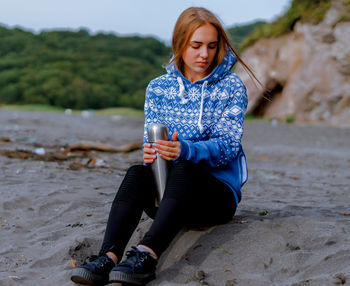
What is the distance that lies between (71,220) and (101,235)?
488 mm

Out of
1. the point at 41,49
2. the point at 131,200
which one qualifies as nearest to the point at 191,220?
the point at 131,200

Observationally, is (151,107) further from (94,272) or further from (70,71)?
(70,71)

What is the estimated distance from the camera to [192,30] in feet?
8.40

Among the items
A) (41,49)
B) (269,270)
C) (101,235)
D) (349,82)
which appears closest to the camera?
(269,270)

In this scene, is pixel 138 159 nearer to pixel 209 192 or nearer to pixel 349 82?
pixel 209 192

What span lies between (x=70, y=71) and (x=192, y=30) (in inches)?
1305

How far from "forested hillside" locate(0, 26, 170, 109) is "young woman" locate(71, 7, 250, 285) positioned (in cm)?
2616

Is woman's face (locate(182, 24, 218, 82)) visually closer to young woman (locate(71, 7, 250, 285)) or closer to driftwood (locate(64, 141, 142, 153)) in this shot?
young woman (locate(71, 7, 250, 285))

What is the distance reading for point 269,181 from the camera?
5094mm

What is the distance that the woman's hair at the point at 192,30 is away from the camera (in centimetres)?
255

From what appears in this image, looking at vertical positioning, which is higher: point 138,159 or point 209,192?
point 209,192

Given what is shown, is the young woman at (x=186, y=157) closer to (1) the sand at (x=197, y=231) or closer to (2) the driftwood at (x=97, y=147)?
(1) the sand at (x=197, y=231)

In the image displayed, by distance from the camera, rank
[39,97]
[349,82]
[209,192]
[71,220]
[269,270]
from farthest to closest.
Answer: [39,97] → [349,82] → [71,220] → [209,192] → [269,270]

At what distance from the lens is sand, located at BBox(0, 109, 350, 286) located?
7.34ft
